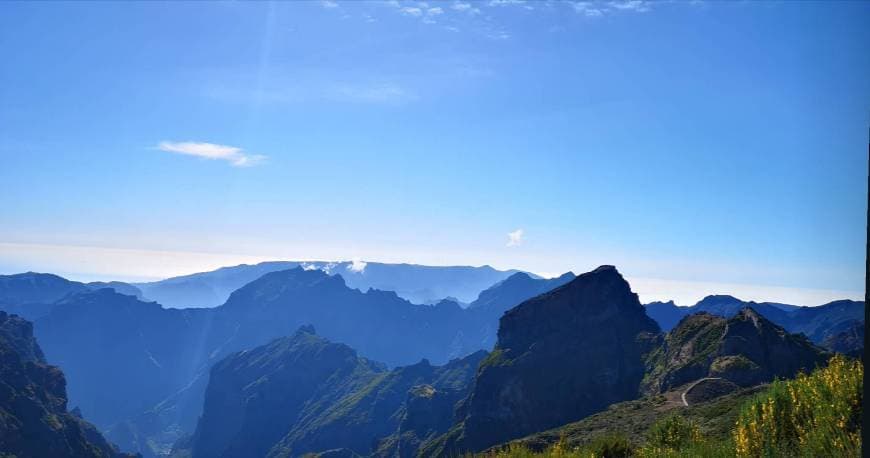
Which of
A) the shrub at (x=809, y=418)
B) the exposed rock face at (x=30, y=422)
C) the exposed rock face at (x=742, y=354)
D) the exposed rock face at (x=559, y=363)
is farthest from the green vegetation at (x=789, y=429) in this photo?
the exposed rock face at (x=30, y=422)

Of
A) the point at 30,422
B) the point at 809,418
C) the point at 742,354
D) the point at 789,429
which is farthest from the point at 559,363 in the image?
the point at 30,422

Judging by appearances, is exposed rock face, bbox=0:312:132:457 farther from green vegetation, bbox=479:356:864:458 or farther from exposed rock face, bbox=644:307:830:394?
green vegetation, bbox=479:356:864:458

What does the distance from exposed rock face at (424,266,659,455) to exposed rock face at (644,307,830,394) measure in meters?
26.2

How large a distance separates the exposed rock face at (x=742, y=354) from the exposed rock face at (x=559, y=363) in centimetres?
2623

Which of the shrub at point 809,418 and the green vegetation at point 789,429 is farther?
the green vegetation at point 789,429

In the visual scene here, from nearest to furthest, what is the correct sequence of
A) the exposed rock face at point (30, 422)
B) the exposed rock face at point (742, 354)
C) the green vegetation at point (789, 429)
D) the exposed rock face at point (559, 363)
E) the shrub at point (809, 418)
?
the shrub at point (809, 418) < the green vegetation at point (789, 429) < the exposed rock face at point (742, 354) < the exposed rock face at point (559, 363) < the exposed rock face at point (30, 422)

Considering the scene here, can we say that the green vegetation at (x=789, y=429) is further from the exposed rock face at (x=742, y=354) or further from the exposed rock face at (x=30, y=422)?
the exposed rock face at (x=30, y=422)

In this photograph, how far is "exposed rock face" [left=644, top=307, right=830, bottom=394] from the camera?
82.1 m

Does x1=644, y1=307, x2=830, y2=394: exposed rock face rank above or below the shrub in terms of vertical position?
below

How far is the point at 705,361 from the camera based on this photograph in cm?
9062

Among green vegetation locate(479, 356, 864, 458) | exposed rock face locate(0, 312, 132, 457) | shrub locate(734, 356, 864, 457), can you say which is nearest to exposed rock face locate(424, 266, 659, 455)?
exposed rock face locate(0, 312, 132, 457)

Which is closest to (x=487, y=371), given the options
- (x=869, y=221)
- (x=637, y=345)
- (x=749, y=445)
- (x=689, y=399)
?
(x=637, y=345)

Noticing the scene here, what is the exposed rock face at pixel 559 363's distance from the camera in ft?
462

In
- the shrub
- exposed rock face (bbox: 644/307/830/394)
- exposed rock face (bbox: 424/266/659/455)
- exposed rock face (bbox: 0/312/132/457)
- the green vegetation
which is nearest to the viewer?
the shrub
